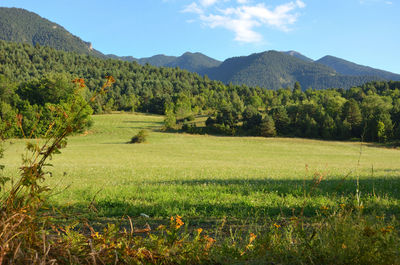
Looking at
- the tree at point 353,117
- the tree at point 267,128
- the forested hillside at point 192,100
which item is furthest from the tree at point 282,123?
the tree at point 353,117

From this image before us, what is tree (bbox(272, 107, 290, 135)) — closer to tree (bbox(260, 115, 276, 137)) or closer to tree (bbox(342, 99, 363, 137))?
tree (bbox(260, 115, 276, 137))

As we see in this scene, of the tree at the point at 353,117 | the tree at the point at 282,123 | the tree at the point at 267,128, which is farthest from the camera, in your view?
the tree at the point at 282,123

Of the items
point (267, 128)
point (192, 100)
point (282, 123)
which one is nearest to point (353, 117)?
point (282, 123)

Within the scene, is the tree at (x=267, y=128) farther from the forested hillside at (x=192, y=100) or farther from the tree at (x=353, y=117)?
the tree at (x=353, y=117)

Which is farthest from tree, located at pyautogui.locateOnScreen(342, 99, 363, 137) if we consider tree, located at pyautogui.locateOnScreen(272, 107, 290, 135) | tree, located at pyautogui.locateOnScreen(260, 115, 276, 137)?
tree, located at pyautogui.locateOnScreen(260, 115, 276, 137)

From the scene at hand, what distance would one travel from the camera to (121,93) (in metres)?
140

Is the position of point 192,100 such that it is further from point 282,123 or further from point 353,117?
point 353,117

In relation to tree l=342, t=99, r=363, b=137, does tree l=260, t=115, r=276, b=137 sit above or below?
below

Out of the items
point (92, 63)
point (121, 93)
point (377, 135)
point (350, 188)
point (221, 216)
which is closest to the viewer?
point (221, 216)

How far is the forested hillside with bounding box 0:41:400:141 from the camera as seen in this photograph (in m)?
65.5

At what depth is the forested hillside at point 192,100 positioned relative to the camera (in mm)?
65500

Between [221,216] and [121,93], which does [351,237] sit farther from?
[121,93]

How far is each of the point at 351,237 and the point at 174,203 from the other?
15.3ft

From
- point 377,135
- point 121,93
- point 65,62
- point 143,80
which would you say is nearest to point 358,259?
point 377,135
